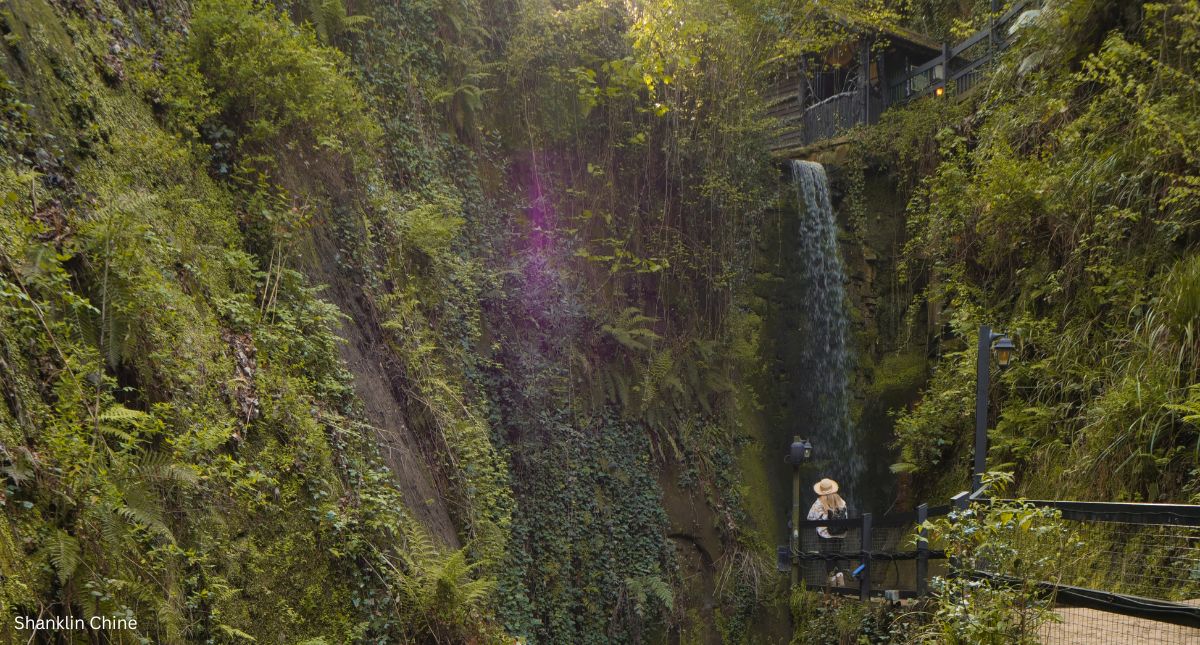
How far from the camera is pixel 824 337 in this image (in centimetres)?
1652

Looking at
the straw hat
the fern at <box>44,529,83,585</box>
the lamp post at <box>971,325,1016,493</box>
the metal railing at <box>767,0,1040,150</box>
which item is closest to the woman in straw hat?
the straw hat

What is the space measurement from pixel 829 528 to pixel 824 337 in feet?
22.3

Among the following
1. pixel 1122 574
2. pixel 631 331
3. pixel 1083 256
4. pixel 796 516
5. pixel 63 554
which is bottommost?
pixel 796 516

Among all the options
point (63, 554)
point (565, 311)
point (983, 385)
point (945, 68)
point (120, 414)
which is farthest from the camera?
point (945, 68)

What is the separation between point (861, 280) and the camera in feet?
55.3

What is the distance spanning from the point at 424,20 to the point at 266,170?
502cm

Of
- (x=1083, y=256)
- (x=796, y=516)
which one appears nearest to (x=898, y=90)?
(x=1083, y=256)

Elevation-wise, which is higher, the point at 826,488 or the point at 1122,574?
the point at 1122,574

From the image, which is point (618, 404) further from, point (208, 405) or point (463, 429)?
point (208, 405)

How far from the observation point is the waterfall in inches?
624

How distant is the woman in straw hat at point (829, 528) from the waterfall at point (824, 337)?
4.11m

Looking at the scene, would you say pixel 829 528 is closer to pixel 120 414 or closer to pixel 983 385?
pixel 983 385

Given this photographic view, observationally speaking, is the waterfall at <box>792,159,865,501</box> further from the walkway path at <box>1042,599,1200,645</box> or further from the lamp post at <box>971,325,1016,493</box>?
the walkway path at <box>1042,599,1200,645</box>

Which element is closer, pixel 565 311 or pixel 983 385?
pixel 983 385
